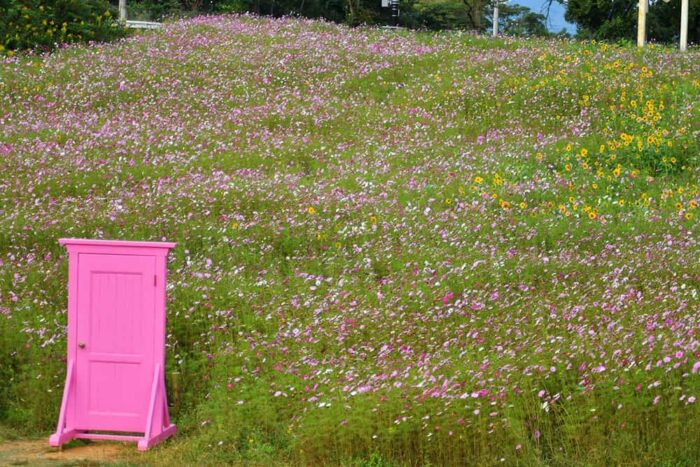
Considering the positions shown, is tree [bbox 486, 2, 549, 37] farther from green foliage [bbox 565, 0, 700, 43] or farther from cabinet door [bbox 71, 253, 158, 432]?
cabinet door [bbox 71, 253, 158, 432]

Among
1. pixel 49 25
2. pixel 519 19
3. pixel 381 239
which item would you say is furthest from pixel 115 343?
pixel 519 19

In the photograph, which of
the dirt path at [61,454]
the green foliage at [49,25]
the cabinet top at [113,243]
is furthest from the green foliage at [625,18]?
the dirt path at [61,454]

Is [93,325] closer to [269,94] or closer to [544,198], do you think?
[544,198]

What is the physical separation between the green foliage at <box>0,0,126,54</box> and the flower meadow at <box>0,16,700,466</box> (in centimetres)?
135

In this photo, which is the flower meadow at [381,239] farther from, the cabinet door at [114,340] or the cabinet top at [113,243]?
the cabinet top at [113,243]

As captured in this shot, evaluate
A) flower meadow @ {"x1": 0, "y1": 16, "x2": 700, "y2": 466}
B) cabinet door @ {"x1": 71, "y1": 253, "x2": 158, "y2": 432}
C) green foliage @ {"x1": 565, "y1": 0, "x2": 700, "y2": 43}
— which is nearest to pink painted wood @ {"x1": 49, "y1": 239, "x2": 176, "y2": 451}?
cabinet door @ {"x1": 71, "y1": 253, "x2": 158, "y2": 432}

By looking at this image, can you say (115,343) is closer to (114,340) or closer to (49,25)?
(114,340)

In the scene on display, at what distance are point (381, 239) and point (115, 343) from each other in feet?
13.2

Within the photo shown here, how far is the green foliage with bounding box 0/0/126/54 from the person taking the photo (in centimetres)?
2197

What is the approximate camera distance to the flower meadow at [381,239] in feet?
20.5

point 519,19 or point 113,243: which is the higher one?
point 519,19

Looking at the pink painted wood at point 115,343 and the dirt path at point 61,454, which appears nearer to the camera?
the dirt path at point 61,454

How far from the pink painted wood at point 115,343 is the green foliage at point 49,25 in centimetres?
1554

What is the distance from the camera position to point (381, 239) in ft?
34.0
